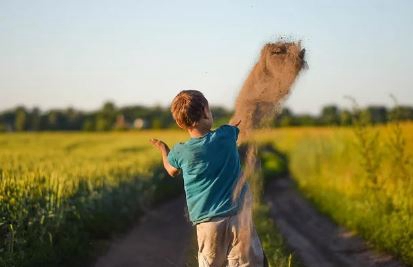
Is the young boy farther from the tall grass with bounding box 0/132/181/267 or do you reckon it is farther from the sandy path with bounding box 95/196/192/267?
the tall grass with bounding box 0/132/181/267

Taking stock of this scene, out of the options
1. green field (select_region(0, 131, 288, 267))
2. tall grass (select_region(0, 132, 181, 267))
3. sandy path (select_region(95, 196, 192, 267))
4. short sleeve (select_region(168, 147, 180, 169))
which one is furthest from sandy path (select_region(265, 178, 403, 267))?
short sleeve (select_region(168, 147, 180, 169))

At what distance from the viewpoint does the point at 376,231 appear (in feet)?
38.0

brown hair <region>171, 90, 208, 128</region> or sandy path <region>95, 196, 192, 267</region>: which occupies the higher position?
brown hair <region>171, 90, 208, 128</region>

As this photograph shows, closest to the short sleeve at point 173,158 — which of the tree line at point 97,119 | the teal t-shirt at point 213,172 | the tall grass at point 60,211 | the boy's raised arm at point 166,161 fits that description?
the boy's raised arm at point 166,161

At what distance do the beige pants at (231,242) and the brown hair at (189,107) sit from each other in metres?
0.79

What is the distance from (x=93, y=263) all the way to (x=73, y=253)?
577mm

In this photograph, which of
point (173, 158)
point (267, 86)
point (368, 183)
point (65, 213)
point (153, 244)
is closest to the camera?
point (173, 158)

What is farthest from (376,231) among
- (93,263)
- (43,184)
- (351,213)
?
(43,184)

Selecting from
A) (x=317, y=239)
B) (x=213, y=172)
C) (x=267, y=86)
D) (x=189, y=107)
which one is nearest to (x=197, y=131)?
(x=189, y=107)

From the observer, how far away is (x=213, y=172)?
17.7 feet

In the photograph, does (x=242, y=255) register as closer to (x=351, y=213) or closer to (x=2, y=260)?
(x=2, y=260)

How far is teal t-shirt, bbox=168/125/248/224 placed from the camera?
5387 mm

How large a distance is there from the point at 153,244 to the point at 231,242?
22.4ft

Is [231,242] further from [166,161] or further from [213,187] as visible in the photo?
[166,161]
